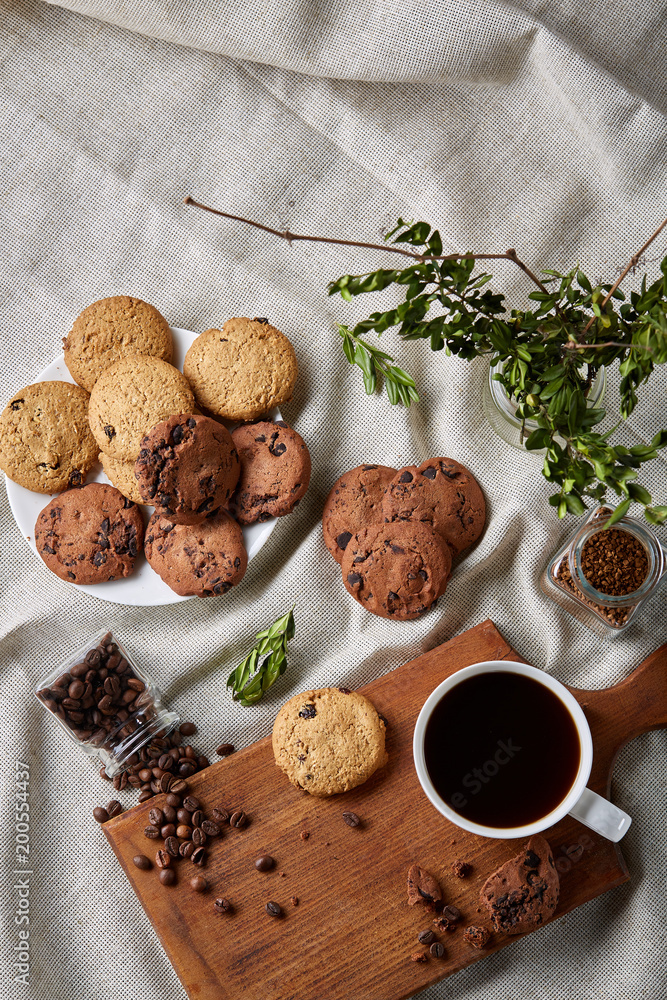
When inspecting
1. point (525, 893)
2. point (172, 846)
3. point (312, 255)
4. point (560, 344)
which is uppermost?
point (560, 344)

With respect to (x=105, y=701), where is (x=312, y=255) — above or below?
above

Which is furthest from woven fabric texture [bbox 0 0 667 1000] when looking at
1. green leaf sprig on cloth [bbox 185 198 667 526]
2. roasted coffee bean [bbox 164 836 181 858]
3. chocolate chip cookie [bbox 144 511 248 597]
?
green leaf sprig on cloth [bbox 185 198 667 526]

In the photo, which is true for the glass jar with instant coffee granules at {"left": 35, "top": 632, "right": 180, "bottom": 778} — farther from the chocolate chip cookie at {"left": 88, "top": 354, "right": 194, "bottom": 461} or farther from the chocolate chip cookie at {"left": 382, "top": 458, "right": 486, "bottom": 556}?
the chocolate chip cookie at {"left": 382, "top": 458, "right": 486, "bottom": 556}

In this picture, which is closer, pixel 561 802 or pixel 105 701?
pixel 561 802

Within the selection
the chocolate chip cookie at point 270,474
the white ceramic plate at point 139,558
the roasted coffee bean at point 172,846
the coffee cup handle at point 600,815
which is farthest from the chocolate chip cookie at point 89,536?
the coffee cup handle at point 600,815

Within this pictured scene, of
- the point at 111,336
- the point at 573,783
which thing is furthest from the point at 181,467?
the point at 573,783

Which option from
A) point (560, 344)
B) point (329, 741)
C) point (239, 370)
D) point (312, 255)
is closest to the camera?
point (560, 344)

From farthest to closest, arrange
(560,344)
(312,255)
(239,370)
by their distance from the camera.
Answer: (312,255) < (239,370) < (560,344)

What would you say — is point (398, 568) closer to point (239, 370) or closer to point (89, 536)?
point (239, 370)
